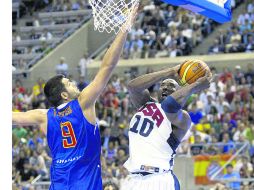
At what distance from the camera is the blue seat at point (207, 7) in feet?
25.6

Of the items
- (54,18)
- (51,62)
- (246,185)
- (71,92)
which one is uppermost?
(54,18)

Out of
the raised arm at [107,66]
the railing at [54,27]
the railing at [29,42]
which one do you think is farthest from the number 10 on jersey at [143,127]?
the railing at [54,27]

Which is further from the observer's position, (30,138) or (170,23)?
(170,23)

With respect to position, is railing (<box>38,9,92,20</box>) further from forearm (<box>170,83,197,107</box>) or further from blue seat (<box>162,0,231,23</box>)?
blue seat (<box>162,0,231,23</box>)

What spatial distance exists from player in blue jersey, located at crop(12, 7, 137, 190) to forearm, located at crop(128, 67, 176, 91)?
3.79 feet

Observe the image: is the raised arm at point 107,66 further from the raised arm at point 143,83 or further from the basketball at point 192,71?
the raised arm at point 143,83

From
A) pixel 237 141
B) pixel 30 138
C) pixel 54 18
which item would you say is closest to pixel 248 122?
pixel 237 141

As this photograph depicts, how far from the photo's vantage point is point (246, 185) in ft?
54.9

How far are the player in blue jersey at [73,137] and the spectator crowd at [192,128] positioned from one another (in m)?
9.24

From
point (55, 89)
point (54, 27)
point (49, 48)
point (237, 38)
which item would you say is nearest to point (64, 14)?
point (54, 27)

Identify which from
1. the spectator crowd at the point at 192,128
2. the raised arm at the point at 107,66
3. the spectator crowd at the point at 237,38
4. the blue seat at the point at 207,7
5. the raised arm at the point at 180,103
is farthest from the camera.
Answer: the spectator crowd at the point at 237,38

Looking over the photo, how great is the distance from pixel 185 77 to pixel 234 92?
44.0 ft

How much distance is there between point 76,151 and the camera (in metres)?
8.05

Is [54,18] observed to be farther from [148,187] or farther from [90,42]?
[148,187]
